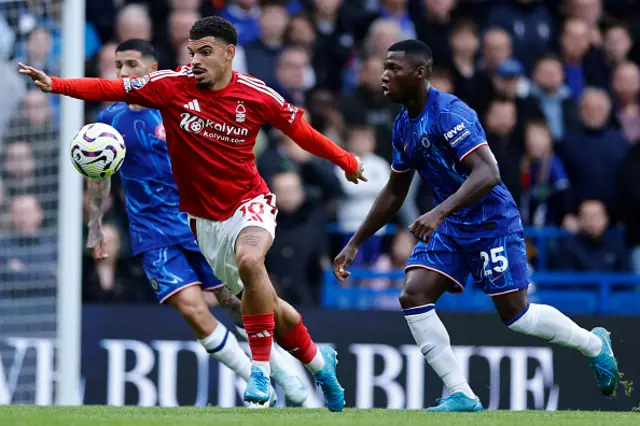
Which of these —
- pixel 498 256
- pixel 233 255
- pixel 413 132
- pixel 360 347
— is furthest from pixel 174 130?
pixel 360 347

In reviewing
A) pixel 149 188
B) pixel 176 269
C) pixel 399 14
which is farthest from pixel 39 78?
pixel 399 14

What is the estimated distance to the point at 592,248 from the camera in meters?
12.0

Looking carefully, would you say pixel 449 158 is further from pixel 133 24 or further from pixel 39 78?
pixel 133 24

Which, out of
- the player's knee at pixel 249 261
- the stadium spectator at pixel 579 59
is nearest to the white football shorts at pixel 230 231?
the player's knee at pixel 249 261

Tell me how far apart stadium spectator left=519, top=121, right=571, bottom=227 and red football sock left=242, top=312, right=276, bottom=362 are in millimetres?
5118

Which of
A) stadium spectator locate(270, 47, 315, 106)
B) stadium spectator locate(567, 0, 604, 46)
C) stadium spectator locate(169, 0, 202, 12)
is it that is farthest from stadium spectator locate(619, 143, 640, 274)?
stadium spectator locate(169, 0, 202, 12)

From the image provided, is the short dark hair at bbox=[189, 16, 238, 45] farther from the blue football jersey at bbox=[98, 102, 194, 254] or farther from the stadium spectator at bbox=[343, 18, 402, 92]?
the stadium spectator at bbox=[343, 18, 402, 92]

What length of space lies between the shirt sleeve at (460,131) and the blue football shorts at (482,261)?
633 mm

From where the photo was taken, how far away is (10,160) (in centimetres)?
1186

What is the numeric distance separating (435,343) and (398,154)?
126 centimetres

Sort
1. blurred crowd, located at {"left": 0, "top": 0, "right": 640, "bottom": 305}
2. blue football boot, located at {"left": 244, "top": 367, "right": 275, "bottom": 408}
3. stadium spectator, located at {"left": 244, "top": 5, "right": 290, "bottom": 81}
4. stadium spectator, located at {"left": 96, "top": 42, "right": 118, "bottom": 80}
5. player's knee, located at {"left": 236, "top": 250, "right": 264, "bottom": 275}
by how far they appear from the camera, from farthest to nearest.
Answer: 1. stadium spectator, located at {"left": 244, "top": 5, "right": 290, "bottom": 81}
2. stadium spectator, located at {"left": 96, "top": 42, "right": 118, "bottom": 80}
3. blurred crowd, located at {"left": 0, "top": 0, "right": 640, "bottom": 305}
4. player's knee, located at {"left": 236, "top": 250, "right": 264, "bottom": 275}
5. blue football boot, located at {"left": 244, "top": 367, "right": 275, "bottom": 408}

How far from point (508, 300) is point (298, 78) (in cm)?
529

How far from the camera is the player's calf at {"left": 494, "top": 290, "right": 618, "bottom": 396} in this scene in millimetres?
8188

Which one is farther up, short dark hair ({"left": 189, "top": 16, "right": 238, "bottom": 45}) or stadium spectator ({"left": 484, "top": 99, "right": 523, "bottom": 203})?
short dark hair ({"left": 189, "top": 16, "right": 238, "bottom": 45})
